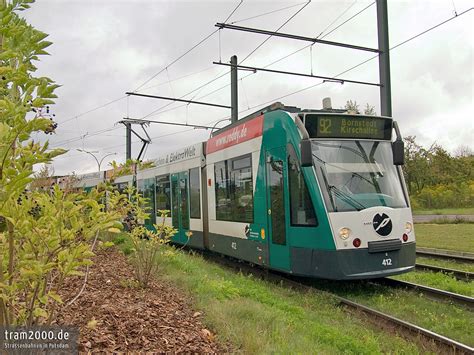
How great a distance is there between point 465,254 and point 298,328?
34.0ft

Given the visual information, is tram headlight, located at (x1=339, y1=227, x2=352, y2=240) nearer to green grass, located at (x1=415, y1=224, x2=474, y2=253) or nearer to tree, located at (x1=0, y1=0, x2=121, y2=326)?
tree, located at (x1=0, y1=0, x2=121, y2=326)

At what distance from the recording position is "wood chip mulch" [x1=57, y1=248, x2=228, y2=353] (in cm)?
372

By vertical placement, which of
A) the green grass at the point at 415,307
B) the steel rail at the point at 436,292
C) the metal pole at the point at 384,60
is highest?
the metal pole at the point at 384,60

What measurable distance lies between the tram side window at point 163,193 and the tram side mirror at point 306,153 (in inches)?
327

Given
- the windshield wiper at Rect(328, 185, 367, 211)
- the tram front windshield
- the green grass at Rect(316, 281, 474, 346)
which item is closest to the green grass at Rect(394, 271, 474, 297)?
the green grass at Rect(316, 281, 474, 346)

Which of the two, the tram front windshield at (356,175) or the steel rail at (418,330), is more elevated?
the tram front windshield at (356,175)

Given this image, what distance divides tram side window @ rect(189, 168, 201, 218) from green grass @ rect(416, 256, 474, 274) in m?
6.35

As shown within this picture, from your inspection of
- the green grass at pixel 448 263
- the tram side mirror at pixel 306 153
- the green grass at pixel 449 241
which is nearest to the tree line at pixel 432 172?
the green grass at pixel 449 241

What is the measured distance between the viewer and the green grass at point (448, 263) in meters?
10.6

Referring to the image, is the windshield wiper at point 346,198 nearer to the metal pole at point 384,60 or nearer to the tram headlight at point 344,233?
the tram headlight at point 344,233

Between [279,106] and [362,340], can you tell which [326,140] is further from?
[362,340]

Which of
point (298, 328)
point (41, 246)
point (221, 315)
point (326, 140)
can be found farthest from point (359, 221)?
point (41, 246)

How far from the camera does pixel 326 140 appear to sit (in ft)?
25.5

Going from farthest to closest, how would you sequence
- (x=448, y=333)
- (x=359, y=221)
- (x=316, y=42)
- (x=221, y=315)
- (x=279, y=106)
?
1. (x=316, y=42)
2. (x=279, y=106)
3. (x=359, y=221)
4. (x=448, y=333)
5. (x=221, y=315)
